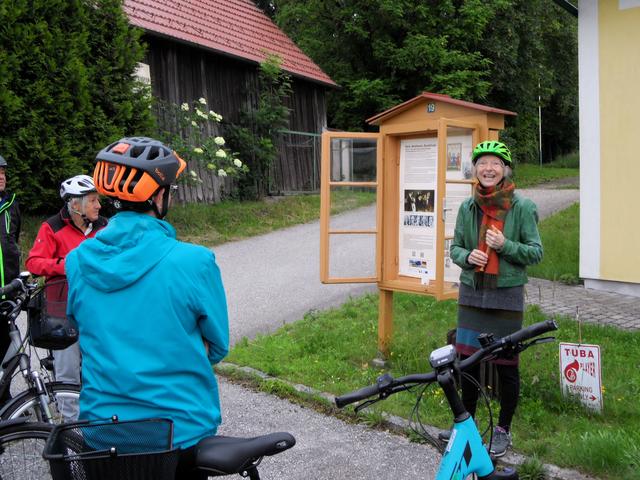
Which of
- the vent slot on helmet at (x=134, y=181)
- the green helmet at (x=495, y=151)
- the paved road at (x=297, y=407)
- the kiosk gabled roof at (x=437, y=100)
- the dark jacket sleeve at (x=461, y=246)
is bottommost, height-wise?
the paved road at (x=297, y=407)

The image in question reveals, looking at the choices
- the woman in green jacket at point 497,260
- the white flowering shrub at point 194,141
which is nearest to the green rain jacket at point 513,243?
the woman in green jacket at point 497,260

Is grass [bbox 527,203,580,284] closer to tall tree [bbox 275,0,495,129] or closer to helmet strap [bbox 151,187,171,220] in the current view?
helmet strap [bbox 151,187,171,220]

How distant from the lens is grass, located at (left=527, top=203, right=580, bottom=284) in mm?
9328

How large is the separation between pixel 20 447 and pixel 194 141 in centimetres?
1171

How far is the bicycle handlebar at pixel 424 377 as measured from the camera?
2136 millimetres

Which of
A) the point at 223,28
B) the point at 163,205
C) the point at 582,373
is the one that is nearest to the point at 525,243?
the point at 582,373

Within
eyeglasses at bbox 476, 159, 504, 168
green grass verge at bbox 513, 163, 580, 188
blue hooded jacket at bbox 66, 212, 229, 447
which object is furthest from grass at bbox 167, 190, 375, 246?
green grass verge at bbox 513, 163, 580, 188

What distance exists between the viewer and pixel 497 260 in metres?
3.95

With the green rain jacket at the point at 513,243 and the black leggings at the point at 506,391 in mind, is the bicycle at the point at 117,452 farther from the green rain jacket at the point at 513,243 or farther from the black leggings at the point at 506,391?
the green rain jacket at the point at 513,243

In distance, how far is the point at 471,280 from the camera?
4031 millimetres

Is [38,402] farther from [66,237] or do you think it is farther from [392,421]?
[392,421]

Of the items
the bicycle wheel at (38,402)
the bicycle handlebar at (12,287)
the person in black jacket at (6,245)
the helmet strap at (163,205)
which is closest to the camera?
the helmet strap at (163,205)

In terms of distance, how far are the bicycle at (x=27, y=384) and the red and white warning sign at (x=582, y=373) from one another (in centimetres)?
322

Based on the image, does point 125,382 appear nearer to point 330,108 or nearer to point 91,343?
point 91,343
